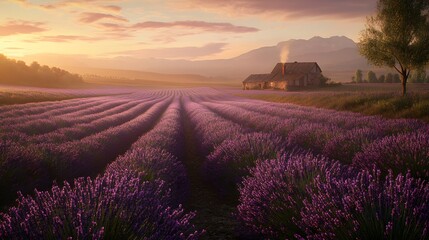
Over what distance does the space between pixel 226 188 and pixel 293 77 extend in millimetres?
47843

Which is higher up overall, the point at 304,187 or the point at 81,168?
the point at 304,187

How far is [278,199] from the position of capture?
10.1 ft

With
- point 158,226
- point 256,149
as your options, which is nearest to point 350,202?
point 158,226

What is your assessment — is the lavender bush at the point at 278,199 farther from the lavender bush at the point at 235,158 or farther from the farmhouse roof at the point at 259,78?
the farmhouse roof at the point at 259,78

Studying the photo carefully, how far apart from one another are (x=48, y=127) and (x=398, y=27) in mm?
20762

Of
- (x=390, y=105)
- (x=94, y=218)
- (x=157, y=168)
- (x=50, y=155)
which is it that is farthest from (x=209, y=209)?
(x=390, y=105)

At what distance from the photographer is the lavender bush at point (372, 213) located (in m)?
2.06

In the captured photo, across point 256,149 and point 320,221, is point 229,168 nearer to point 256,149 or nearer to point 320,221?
point 256,149

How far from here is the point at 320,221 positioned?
8.18 feet

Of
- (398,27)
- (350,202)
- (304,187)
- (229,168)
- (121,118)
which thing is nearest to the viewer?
(350,202)

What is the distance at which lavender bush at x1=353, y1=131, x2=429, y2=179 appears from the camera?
3.92 meters

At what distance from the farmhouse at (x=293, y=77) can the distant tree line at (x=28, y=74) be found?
3696 cm

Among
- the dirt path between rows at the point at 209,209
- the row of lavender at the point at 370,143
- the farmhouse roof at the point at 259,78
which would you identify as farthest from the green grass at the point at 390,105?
the farmhouse roof at the point at 259,78

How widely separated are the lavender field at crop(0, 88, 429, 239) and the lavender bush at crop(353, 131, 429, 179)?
0.01 m
